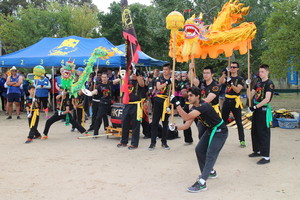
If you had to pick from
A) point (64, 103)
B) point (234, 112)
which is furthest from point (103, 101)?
point (234, 112)

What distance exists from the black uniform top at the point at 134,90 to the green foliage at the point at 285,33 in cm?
598

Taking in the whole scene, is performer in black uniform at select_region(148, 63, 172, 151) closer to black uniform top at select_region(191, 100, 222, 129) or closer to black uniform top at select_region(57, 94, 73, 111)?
black uniform top at select_region(191, 100, 222, 129)

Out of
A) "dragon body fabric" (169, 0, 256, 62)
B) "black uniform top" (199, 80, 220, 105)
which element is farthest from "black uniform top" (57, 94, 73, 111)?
"black uniform top" (199, 80, 220, 105)

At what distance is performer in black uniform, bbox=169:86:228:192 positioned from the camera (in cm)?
429

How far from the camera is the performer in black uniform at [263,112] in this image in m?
5.56

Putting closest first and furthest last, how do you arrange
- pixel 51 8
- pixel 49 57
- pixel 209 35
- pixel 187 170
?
pixel 187 170
pixel 209 35
pixel 49 57
pixel 51 8

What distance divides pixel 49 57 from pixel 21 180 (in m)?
8.15

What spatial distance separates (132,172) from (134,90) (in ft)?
7.36

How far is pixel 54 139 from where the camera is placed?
7965mm

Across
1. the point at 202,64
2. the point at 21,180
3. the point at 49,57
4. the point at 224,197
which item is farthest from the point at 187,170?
the point at 202,64

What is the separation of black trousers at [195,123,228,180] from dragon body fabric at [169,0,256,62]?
7.90 feet

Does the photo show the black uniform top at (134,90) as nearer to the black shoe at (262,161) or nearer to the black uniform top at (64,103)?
the black uniform top at (64,103)

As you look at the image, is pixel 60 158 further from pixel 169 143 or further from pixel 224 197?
pixel 224 197

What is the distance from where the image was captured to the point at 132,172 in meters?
5.14
